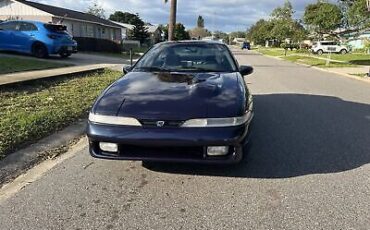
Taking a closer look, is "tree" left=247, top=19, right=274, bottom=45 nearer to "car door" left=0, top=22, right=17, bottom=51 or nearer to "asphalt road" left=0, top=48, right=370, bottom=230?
"car door" left=0, top=22, right=17, bottom=51

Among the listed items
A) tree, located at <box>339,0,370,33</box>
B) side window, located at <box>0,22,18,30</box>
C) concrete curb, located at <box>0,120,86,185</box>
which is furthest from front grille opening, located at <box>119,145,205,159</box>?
tree, located at <box>339,0,370,33</box>

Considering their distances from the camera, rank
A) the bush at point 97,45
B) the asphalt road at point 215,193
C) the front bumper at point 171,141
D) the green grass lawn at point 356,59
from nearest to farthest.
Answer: the asphalt road at point 215,193 → the front bumper at point 171,141 → the green grass lawn at point 356,59 → the bush at point 97,45

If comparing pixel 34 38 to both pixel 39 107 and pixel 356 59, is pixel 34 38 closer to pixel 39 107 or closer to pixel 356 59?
pixel 39 107

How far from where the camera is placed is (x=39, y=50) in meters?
18.4

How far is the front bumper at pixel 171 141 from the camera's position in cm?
396

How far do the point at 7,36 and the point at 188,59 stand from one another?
605 inches

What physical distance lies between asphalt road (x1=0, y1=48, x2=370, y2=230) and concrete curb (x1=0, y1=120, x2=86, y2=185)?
1.07 feet

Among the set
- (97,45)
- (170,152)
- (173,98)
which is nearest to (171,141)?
(170,152)

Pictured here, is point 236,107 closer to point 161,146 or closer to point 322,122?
point 161,146

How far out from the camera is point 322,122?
722 cm

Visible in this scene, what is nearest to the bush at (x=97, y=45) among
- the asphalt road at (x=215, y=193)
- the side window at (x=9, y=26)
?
the side window at (x=9, y=26)

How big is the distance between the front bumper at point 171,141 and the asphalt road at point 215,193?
305 mm

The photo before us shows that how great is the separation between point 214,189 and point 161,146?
0.67 m

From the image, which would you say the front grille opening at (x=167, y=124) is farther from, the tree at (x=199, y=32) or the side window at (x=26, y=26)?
the tree at (x=199, y=32)
